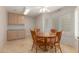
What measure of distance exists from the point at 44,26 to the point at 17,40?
0.64 meters

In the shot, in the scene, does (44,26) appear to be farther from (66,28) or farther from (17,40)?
(17,40)

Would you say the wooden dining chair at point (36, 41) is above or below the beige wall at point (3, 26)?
below

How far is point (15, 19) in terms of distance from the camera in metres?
2.16

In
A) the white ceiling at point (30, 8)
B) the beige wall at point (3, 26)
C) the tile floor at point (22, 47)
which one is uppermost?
the white ceiling at point (30, 8)

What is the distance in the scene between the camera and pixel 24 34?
7.11ft

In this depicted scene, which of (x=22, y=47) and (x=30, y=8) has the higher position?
(x=30, y=8)

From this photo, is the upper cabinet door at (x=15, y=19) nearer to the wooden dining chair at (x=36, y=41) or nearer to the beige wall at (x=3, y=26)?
the beige wall at (x=3, y=26)

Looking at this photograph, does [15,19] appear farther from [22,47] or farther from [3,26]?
[22,47]

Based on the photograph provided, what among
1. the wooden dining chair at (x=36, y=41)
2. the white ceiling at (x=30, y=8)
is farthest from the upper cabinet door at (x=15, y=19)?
the wooden dining chair at (x=36, y=41)

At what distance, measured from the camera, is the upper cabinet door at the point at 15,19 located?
2.13 meters

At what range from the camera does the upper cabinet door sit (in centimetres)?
213

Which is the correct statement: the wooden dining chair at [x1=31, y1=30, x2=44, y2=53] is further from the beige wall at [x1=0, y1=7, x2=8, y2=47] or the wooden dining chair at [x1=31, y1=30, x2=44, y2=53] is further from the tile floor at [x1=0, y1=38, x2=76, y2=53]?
the beige wall at [x1=0, y1=7, x2=8, y2=47]

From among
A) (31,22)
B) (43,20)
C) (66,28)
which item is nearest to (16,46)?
(31,22)

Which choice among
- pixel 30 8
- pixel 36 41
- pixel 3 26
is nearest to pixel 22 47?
pixel 36 41
